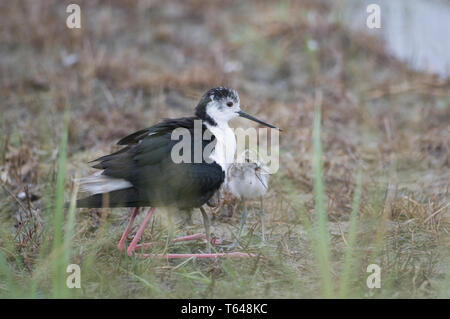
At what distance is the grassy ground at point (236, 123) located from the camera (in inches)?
122

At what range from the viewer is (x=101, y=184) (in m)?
3.41

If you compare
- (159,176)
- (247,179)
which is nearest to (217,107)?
(247,179)

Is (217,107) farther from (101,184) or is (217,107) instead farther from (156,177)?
(101,184)

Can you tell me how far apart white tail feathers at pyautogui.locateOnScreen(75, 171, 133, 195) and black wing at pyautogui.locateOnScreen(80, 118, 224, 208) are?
3 cm

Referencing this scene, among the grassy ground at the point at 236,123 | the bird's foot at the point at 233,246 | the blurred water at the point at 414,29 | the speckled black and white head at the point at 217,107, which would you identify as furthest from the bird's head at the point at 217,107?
the blurred water at the point at 414,29

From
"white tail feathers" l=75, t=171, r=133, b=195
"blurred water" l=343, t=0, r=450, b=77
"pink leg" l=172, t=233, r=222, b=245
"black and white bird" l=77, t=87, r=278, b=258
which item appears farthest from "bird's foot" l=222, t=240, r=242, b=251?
"blurred water" l=343, t=0, r=450, b=77

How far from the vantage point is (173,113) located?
18.9 feet

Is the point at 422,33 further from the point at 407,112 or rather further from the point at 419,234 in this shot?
the point at 419,234

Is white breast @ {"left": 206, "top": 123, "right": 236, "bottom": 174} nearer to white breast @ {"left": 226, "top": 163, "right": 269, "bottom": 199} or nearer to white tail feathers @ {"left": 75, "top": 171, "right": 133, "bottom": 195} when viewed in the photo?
white breast @ {"left": 226, "top": 163, "right": 269, "bottom": 199}

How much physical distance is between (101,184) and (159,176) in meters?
0.33

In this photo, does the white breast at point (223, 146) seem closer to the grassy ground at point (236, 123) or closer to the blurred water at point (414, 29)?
the grassy ground at point (236, 123)

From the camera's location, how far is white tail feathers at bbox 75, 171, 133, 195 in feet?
11.1

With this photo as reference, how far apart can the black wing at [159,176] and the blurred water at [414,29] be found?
3.95 metres
